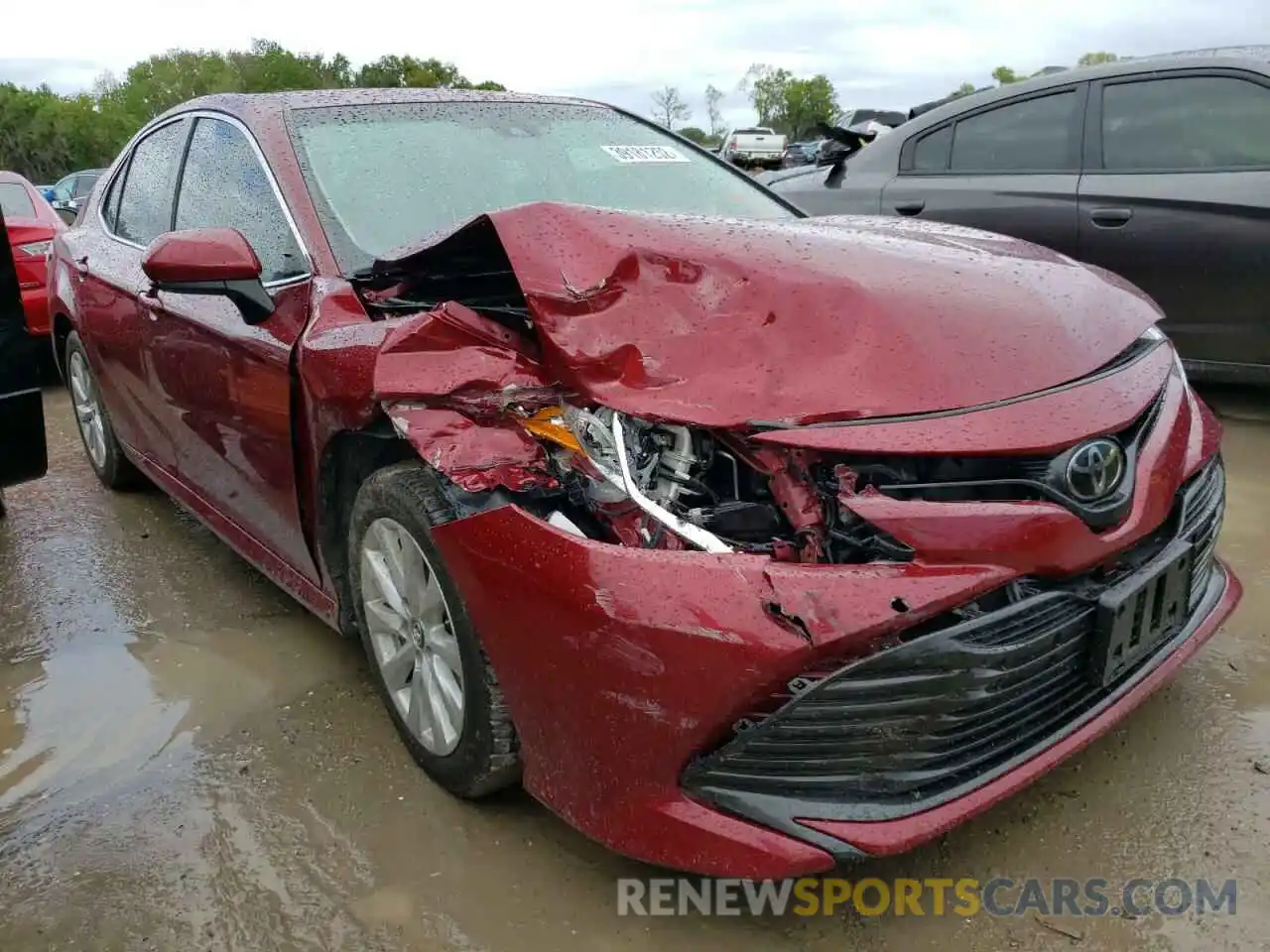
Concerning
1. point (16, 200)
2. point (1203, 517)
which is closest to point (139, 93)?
point (16, 200)

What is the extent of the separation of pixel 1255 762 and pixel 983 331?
1160mm

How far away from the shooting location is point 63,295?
419cm

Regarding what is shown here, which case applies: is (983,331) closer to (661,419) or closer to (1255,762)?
(661,419)

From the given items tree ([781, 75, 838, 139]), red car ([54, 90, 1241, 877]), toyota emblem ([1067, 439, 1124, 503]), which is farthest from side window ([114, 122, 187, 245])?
tree ([781, 75, 838, 139])

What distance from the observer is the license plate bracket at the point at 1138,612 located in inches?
68.9

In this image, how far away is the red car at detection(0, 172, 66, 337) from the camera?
6.03 m

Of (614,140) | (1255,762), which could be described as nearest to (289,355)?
(614,140)

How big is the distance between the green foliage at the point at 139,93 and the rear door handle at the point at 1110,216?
3736 centimetres

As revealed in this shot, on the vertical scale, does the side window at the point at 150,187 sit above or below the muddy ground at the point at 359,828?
above

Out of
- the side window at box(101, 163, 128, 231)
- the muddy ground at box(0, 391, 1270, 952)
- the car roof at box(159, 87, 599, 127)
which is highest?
the car roof at box(159, 87, 599, 127)

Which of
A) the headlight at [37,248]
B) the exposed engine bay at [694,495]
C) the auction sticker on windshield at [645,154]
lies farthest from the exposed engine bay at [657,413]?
the headlight at [37,248]

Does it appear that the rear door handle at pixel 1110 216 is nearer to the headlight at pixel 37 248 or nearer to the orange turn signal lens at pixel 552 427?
the orange turn signal lens at pixel 552 427

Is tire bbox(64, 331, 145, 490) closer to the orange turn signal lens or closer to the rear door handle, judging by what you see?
the orange turn signal lens

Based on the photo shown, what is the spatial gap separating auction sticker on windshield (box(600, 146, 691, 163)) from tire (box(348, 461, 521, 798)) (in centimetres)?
138
